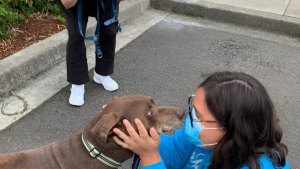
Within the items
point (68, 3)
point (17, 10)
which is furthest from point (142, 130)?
point (17, 10)

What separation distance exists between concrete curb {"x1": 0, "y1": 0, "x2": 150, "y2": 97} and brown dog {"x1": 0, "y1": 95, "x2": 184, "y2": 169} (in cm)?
181

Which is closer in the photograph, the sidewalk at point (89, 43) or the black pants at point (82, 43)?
the black pants at point (82, 43)

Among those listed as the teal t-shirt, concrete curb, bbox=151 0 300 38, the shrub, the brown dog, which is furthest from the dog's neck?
concrete curb, bbox=151 0 300 38

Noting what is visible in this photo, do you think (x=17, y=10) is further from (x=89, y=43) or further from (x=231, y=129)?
(x=231, y=129)

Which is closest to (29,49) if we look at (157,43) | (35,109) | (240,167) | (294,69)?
(35,109)

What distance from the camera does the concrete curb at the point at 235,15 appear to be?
19.9 feet

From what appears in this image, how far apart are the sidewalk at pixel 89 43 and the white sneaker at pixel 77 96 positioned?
35 cm

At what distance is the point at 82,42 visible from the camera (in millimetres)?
3381

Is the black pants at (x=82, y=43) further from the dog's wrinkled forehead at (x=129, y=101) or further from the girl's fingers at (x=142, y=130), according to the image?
the girl's fingers at (x=142, y=130)

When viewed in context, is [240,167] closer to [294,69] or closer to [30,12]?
[294,69]

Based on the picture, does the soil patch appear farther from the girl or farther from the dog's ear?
the girl

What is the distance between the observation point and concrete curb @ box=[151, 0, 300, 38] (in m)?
6.07

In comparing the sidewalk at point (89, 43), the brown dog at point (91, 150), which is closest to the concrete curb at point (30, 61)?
the sidewalk at point (89, 43)

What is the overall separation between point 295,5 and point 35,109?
6.67 metres
